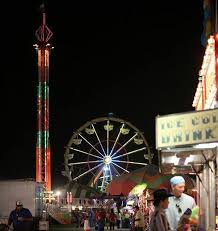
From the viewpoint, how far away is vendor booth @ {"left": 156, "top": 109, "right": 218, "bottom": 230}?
36.6ft

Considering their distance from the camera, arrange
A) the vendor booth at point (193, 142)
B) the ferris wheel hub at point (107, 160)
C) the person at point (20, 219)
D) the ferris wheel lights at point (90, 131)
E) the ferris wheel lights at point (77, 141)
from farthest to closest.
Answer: the ferris wheel lights at point (77, 141) → the ferris wheel lights at point (90, 131) → the ferris wheel hub at point (107, 160) → the person at point (20, 219) → the vendor booth at point (193, 142)

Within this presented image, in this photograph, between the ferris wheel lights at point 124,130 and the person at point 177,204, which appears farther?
the ferris wheel lights at point 124,130

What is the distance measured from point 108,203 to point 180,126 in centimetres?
3269

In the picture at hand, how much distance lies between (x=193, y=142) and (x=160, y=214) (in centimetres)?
510

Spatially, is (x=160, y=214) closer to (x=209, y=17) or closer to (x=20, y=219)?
(x=20, y=219)

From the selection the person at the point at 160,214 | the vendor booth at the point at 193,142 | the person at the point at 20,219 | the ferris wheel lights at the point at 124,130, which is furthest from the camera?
the ferris wheel lights at the point at 124,130

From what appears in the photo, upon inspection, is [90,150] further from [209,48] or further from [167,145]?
[167,145]

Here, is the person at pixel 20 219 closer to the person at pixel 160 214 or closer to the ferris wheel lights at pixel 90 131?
the person at pixel 160 214

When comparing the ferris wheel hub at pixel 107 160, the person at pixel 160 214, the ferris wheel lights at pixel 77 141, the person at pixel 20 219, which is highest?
the ferris wheel lights at pixel 77 141

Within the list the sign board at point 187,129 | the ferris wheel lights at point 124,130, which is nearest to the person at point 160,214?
→ the sign board at point 187,129

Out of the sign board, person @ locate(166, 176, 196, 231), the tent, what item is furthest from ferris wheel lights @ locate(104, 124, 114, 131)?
person @ locate(166, 176, 196, 231)

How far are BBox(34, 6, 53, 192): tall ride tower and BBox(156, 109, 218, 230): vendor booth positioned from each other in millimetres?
32214

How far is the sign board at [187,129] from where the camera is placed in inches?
436

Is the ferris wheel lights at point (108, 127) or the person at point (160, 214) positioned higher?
the ferris wheel lights at point (108, 127)
